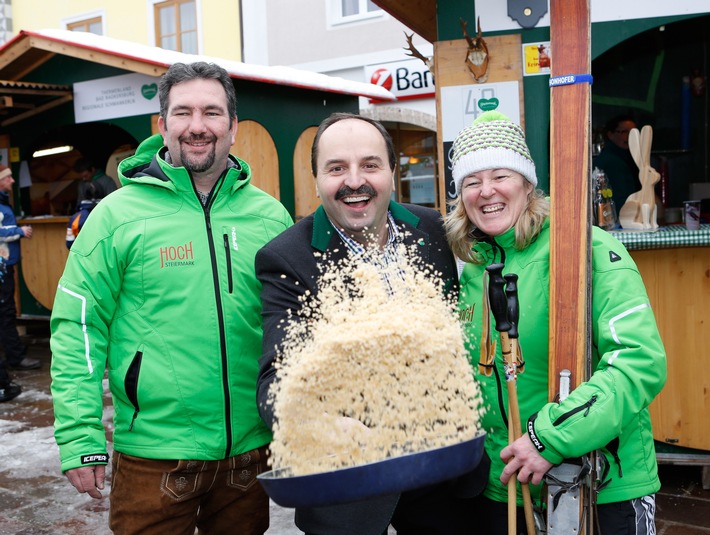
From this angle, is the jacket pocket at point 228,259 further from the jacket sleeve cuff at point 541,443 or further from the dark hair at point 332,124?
the jacket sleeve cuff at point 541,443

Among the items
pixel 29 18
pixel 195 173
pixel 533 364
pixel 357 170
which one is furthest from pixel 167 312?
pixel 29 18

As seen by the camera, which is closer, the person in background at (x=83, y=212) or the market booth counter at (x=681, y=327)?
the market booth counter at (x=681, y=327)

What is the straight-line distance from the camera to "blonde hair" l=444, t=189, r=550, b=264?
192 cm

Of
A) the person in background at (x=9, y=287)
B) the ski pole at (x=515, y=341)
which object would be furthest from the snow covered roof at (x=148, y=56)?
the ski pole at (x=515, y=341)

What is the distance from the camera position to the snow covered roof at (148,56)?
7305mm

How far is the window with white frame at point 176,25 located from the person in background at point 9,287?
26.7ft

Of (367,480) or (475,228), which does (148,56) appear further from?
(367,480)

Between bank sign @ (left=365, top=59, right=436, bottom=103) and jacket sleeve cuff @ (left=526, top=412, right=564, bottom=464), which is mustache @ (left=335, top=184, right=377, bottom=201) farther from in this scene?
bank sign @ (left=365, top=59, right=436, bottom=103)

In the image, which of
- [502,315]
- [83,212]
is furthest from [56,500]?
[83,212]

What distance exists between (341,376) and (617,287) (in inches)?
30.9

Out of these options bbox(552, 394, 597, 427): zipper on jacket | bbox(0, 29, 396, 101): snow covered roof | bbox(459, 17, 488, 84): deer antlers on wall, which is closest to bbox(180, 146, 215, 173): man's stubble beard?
bbox(552, 394, 597, 427): zipper on jacket

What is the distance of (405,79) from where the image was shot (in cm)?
1203

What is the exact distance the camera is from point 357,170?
1.85 meters

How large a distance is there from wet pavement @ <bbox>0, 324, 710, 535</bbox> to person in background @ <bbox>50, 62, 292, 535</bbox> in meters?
1.68
